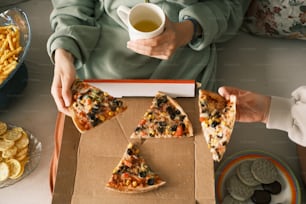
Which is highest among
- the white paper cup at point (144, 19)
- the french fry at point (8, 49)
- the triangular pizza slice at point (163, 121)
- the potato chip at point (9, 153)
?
the white paper cup at point (144, 19)

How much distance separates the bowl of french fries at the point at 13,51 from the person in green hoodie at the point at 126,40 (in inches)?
5.7

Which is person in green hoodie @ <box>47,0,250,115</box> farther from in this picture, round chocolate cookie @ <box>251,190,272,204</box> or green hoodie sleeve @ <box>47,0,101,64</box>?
round chocolate cookie @ <box>251,190,272,204</box>

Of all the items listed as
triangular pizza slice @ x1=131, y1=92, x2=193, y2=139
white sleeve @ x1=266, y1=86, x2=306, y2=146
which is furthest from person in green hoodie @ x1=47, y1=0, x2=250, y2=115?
white sleeve @ x1=266, y1=86, x2=306, y2=146

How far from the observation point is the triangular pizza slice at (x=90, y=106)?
0.93m

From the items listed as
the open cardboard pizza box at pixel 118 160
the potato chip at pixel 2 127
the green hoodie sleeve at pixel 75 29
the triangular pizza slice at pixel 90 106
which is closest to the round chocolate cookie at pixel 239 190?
the open cardboard pizza box at pixel 118 160

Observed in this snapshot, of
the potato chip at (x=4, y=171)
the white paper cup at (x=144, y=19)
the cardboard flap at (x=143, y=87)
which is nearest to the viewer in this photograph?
the white paper cup at (x=144, y=19)

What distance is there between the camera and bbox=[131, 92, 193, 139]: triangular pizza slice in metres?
0.96

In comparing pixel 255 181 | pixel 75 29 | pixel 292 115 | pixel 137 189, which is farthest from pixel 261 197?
pixel 75 29

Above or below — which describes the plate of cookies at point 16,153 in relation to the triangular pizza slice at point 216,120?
below

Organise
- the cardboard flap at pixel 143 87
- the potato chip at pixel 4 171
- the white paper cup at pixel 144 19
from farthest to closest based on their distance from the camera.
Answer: the potato chip at pixel 4 171 → the cardboard flap at pixel 143 87 → the white paper cup at pixel 144 19

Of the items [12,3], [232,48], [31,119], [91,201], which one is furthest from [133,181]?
[12,3]

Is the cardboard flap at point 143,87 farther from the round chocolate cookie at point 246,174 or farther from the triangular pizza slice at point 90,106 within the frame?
the round chocolate cookie at point 246,174

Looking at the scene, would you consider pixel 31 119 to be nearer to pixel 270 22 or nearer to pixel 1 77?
pixel 1 77

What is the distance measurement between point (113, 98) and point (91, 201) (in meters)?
0.23
